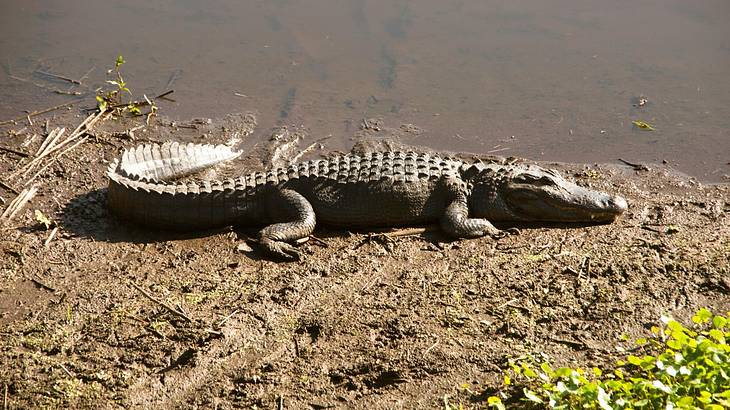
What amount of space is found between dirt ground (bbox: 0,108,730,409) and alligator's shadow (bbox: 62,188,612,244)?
0.02 m

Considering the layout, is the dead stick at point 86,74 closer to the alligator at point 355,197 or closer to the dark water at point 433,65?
the dark water at point 433,65

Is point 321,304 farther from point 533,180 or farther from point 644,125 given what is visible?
point 644,125

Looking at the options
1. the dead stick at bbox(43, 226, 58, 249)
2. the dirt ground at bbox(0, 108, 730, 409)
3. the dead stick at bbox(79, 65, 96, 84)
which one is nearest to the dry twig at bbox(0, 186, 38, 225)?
the dirt ground at bbox(0, 108, 730, 409)

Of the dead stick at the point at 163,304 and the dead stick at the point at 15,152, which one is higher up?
the dead stick at the point at 15,152

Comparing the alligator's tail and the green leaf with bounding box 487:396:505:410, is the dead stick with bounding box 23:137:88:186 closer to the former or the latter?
the alligator's tail

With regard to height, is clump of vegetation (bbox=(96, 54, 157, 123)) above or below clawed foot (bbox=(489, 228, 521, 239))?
above

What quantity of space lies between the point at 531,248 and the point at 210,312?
270cm

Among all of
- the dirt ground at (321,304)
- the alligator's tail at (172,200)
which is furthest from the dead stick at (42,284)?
the alligator's tail at (172,200)

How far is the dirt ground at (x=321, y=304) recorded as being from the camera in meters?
4.43

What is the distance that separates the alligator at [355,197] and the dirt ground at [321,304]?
0.18 meters

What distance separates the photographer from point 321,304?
520 cm

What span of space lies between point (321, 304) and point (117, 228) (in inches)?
87.2

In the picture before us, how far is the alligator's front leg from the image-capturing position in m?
6.21

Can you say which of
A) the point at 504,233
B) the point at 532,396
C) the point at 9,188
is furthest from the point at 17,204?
the point at 532,396
